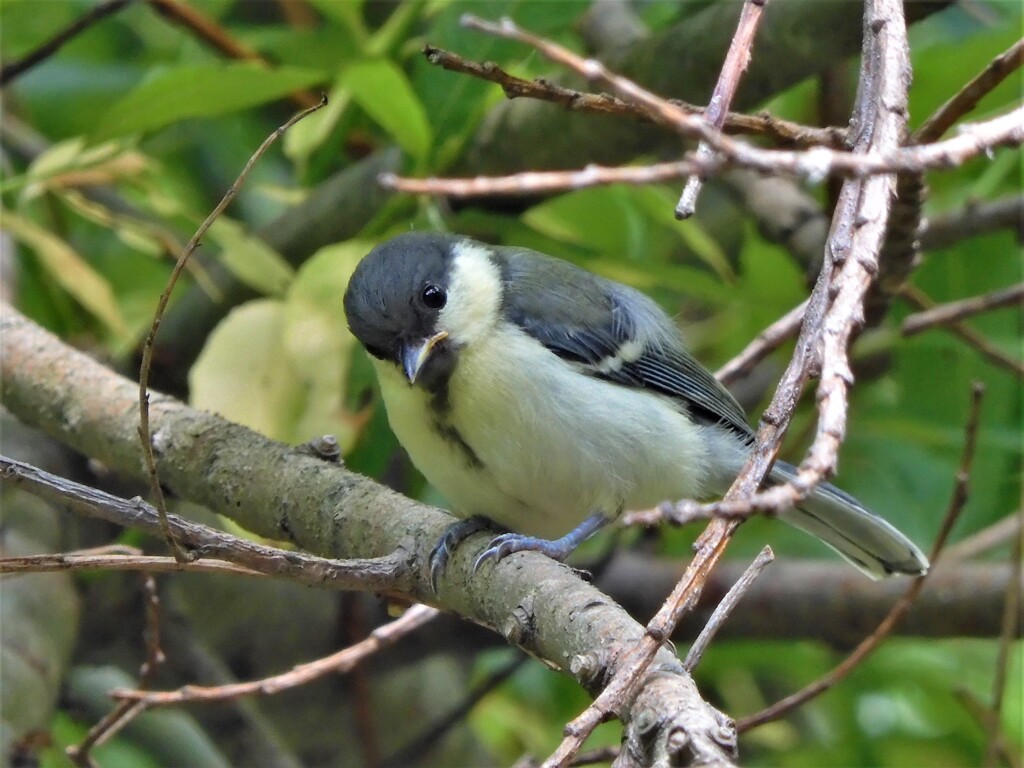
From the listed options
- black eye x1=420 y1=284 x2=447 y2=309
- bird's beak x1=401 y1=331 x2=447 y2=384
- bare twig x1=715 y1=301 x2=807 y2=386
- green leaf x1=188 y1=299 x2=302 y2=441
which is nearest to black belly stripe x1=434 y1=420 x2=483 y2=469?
bird's beak x1=401 y1=331 x2=447 y2=384

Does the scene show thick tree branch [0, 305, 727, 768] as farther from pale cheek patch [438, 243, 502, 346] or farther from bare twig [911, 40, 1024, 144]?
bare twig [911, 40, 1024, 144]

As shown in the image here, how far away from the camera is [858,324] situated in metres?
0.92

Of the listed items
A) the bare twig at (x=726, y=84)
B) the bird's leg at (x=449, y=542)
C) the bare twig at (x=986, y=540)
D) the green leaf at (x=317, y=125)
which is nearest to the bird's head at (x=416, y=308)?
the bird's leg at (x=449, y=542)

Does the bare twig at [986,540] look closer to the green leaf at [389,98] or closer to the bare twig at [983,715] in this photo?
the bare twig at [983,715]

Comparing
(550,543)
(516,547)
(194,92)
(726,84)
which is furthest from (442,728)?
(726,84)

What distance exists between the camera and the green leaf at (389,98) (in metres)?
2.30

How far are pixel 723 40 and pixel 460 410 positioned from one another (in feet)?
3.00

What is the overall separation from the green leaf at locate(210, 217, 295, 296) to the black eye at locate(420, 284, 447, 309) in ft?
1.51

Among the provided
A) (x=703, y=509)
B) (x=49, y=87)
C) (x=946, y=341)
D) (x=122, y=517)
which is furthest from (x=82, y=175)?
(x=703, y=509)

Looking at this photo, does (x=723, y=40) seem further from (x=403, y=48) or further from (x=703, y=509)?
(x=703, y=509)

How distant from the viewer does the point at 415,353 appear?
197 cm

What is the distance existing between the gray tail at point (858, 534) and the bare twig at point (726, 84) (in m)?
1.23

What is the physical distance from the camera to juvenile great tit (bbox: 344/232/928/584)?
198 centimetres

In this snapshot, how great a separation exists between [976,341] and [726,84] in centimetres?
165
